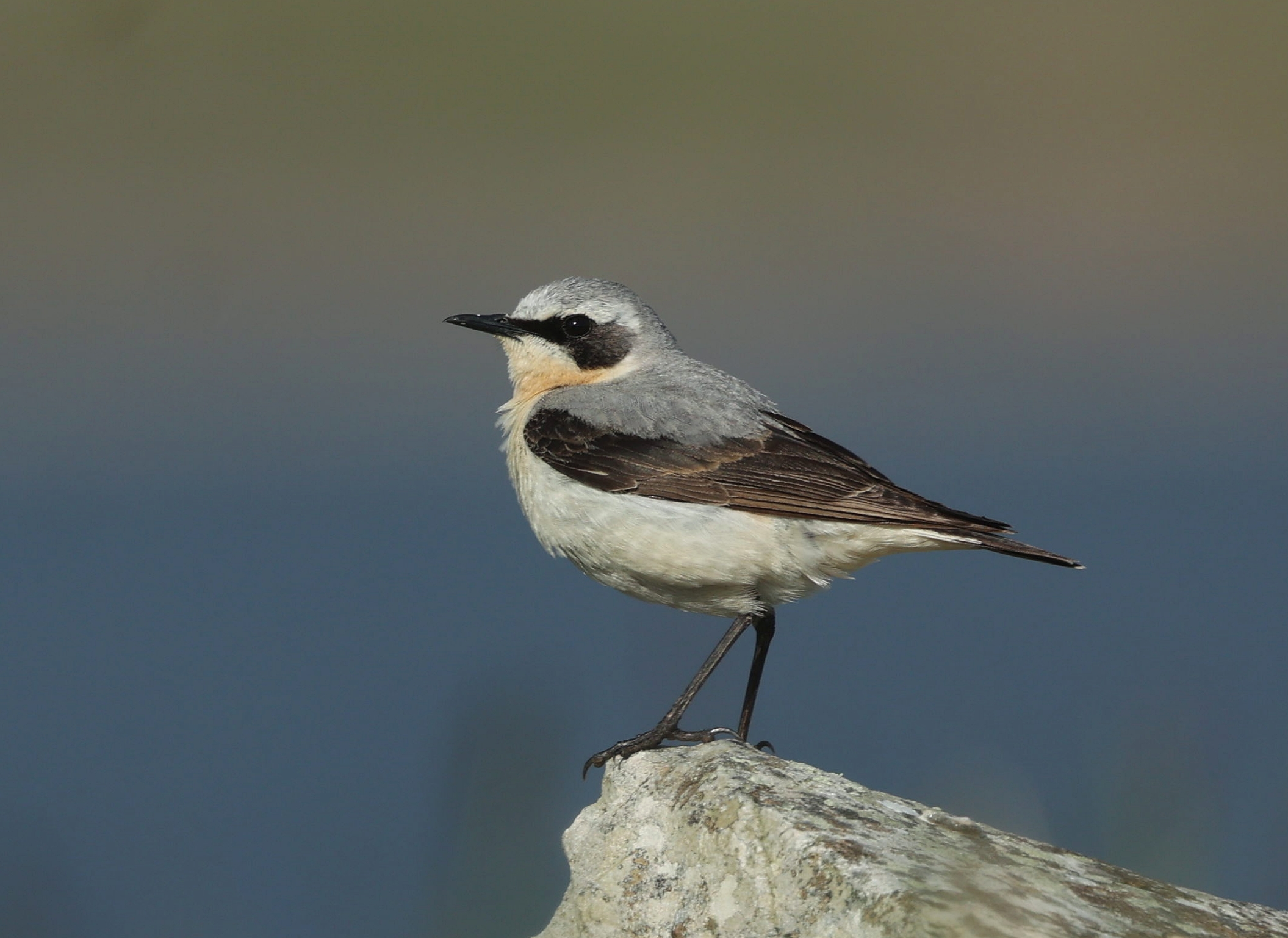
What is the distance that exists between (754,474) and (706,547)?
0.38 m

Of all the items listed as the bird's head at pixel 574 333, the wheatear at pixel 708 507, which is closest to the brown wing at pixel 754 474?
the wheatear at pixel 708 507

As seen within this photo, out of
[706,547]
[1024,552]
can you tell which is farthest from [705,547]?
[1024,552]

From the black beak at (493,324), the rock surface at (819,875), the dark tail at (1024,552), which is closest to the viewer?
the rock surface at (819,875)

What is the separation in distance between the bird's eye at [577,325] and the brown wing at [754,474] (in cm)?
69

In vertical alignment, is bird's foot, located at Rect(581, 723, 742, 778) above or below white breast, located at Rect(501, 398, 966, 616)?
below

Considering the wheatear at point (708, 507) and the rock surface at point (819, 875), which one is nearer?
the rock surface at point (819, 875)

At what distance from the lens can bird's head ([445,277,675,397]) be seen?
6277mm

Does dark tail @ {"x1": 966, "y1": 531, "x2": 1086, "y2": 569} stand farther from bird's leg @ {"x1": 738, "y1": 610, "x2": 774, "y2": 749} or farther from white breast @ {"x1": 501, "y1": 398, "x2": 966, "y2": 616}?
bird's leg @ {"x1": 738, "y1": 610, "x2": 774, "y2": 749}

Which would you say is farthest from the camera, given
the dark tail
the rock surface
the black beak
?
the black beak

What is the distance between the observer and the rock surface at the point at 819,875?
3016 mm

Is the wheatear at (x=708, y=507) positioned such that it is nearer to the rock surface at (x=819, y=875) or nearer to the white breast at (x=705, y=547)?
the white breast at (x=705, y=547)

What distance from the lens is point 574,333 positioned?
20.8 feet

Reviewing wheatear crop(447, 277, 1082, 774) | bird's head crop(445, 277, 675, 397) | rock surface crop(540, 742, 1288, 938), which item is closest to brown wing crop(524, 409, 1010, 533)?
wheatear crop(447, 277, 1082, 774)

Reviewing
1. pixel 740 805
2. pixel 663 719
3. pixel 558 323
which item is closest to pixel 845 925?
pixel 740 805
